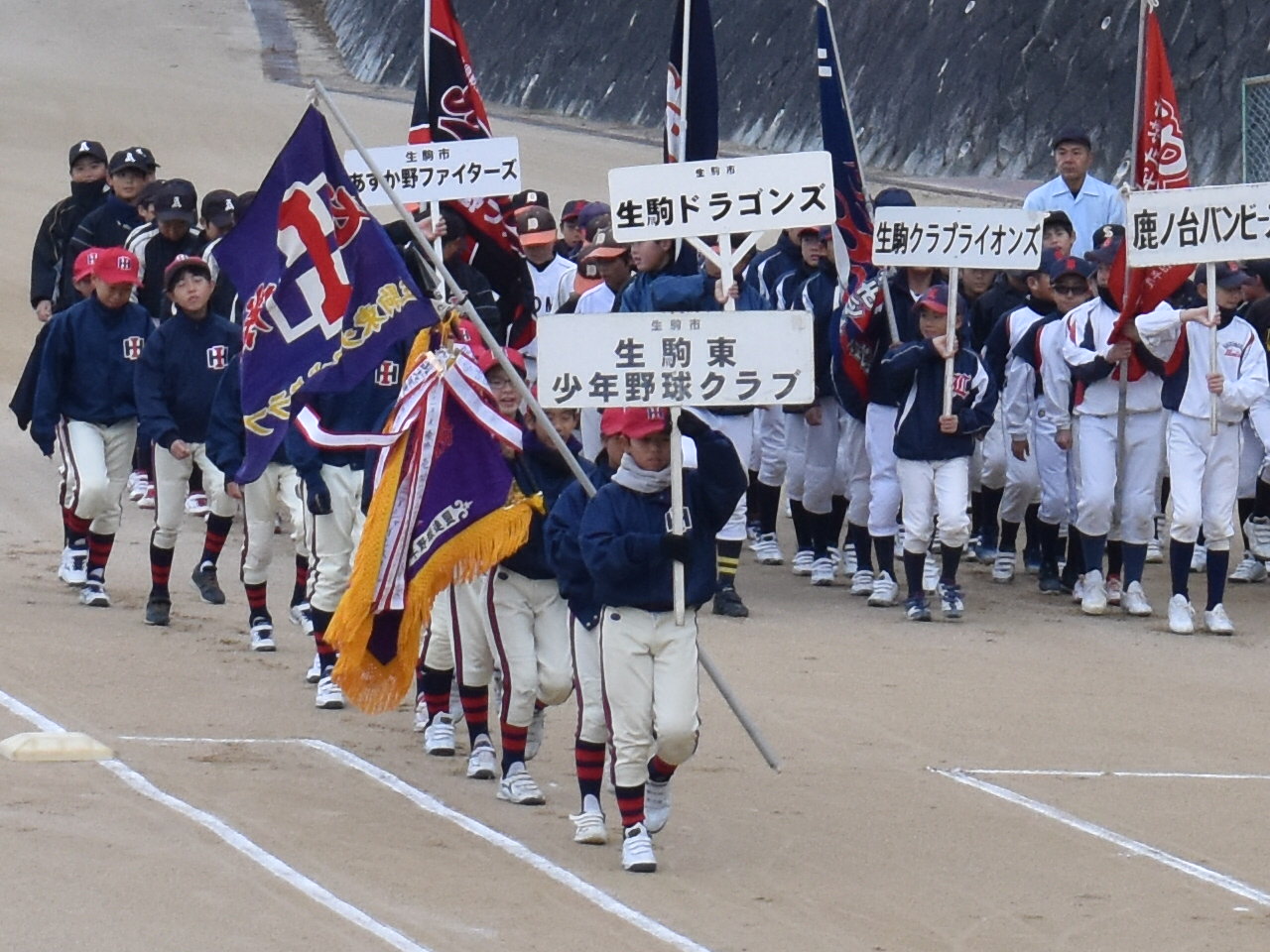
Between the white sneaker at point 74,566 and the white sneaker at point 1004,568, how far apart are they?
5709 millimetres

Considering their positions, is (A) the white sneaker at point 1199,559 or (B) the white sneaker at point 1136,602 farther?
(A) the white sneaker at point 1199,559

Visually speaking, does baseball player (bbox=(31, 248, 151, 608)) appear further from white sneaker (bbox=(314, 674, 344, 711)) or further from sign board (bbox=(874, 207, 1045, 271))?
sign board (bbox=(874, 207, 1045, 271))

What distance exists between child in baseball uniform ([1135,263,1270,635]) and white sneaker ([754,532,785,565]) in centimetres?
293

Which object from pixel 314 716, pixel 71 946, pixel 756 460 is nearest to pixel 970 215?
pixel 756 460

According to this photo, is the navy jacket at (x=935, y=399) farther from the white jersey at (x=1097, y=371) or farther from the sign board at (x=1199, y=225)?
the sign board at (x=1199, y=225)

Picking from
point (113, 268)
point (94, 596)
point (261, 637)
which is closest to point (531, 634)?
point (261, 637)

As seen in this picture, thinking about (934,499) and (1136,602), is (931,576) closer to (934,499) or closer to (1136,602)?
(934,499)

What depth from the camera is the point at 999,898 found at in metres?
7.68

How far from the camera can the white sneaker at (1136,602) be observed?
43.5 ft

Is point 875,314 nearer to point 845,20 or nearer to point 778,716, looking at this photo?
point 778,716

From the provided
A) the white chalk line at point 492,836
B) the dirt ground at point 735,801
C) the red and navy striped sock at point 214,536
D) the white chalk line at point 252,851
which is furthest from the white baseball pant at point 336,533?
the red and navy striped sock at point 214,536

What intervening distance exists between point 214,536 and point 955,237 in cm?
457

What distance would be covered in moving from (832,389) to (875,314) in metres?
0.90

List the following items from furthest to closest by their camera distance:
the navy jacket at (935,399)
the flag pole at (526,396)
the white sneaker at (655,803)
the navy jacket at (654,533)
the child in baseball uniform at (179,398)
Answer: the navy jacket at (935,399), the child in baseball uniform at (179,398), the flag pole at (526,396), the white sneaker at (655,803), the navy jacket at (654,533)
